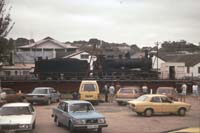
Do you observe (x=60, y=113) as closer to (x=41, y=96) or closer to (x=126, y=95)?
(x=126, y=95)

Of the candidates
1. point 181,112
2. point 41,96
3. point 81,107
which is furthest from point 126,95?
point 81,107

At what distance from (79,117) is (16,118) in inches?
101

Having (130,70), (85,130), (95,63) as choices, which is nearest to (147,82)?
(130,70)

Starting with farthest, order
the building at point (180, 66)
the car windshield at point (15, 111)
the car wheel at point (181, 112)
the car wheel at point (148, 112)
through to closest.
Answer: the building at point (180, 66) → the car wheel at point (181, 112) → the car wheel at point (148, 112) → the car windshield at point (15, 111)

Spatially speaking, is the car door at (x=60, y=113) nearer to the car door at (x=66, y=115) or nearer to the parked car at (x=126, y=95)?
the car door at (x=66, y=115)

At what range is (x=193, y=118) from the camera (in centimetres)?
2464

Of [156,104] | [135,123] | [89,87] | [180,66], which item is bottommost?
Answer: [135,123]

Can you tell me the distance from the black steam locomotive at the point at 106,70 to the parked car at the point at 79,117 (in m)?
29.4

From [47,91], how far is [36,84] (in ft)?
38.1

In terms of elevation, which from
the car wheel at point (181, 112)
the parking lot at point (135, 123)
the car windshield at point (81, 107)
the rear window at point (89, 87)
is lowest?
the parking lot at point (135, 123)

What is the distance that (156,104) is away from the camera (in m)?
25.1

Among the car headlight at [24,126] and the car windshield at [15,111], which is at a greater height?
the car windshield at [15,111]

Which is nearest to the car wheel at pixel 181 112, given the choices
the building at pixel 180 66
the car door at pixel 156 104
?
the car door at pixel 156 104

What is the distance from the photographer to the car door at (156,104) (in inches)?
989
